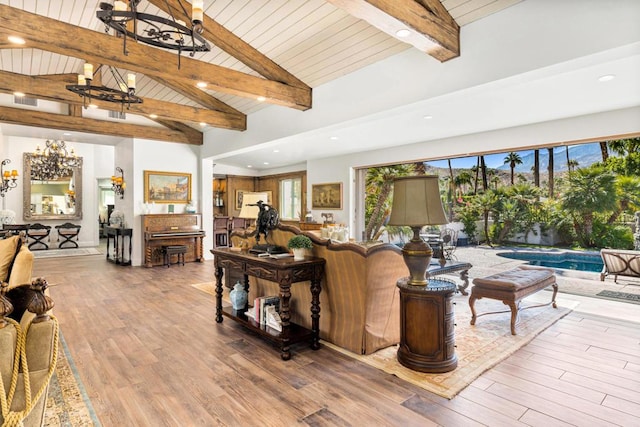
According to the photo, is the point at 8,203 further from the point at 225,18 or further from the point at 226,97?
the point at 225,18

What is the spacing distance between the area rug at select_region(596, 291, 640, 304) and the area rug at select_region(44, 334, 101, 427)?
20.2 feet

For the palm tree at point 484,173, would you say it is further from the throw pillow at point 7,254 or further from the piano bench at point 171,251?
the throw pillow at point 7,254

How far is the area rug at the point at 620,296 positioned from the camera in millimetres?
4859

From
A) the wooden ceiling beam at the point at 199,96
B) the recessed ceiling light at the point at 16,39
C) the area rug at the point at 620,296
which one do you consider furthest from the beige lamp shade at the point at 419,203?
the wooden ceiling beam at the point at 199,96

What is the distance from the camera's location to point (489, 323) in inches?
156

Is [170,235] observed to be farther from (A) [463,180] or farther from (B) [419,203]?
(B) [419,203]

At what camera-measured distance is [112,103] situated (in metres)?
5.79

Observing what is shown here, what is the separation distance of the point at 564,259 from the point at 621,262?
958 millimetres

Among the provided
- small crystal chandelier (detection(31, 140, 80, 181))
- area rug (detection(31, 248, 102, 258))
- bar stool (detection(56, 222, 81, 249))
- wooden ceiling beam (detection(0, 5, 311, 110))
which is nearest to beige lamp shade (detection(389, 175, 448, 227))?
wooden ceiling beam (detection(0, 5, 311, 110))

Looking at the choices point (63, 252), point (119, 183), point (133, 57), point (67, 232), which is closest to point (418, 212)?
point (133, 57)

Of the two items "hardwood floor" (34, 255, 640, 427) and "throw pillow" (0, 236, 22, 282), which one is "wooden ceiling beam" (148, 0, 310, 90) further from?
"hardwood floor" (34, 255, 640, 427)

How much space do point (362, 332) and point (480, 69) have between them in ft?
8.66

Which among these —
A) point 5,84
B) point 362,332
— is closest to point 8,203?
point 5,84

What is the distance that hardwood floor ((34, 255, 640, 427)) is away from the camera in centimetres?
220
